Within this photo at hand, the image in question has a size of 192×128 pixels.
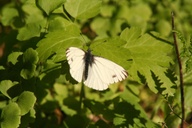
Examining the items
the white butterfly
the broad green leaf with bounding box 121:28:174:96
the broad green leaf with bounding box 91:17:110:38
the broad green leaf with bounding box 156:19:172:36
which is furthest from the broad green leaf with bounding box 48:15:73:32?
the broad green leaf with bounding box 156:19:172:36

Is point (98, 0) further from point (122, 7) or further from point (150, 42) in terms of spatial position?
point (122, 7)

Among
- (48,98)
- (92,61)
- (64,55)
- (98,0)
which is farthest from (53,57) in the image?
(48,98)

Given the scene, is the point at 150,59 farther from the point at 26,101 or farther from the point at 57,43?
the point at 26,101

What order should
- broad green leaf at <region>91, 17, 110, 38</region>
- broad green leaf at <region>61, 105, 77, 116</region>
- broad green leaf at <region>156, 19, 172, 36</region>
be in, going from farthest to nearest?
broad green leaf at <region>156, 19, 172, 36</region> → broad green leaf at <region>91, 17, 110, 38</region> → broad green leaf at <region>61, 105, 77, 116</region>

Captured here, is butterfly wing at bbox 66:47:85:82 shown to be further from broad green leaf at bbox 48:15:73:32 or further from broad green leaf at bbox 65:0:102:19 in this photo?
broad green leaf at bbox 65:0:102:19

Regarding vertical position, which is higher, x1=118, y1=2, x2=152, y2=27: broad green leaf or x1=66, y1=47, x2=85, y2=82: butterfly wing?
x1=66, y1=47, x2=85, y2=82: butterfly wing

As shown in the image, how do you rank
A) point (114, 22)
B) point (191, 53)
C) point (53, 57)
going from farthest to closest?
point (114, 22), point (53, 57), point (191, 53)

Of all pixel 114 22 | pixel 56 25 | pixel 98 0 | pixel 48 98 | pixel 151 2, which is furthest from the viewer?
pixel 151 2
